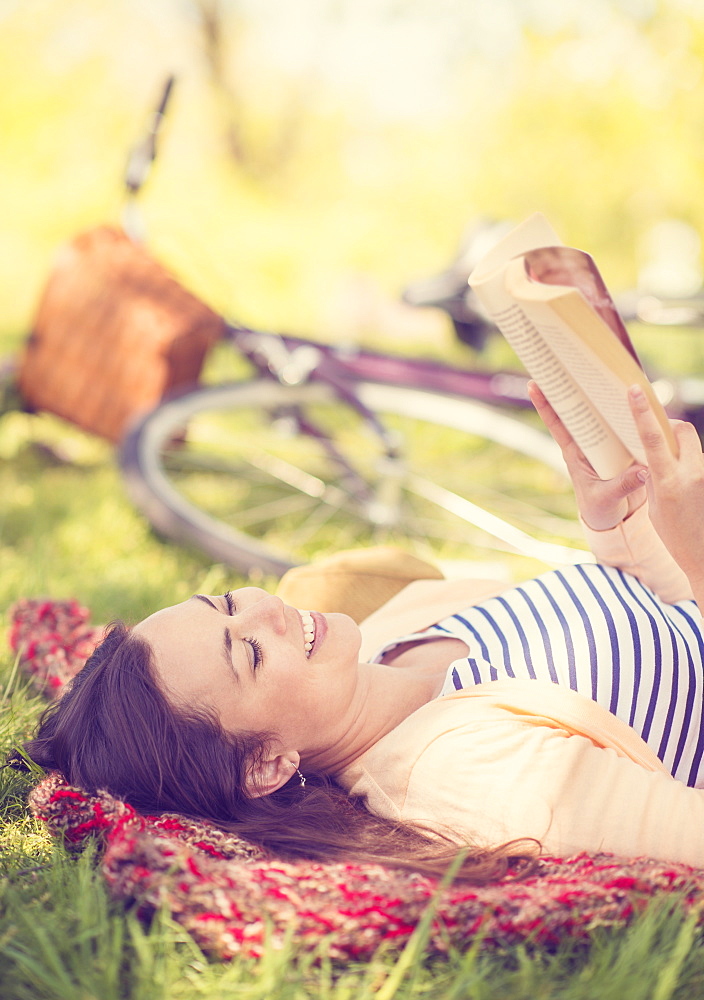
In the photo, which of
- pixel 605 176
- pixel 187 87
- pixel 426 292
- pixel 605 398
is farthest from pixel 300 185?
pixel 605 398

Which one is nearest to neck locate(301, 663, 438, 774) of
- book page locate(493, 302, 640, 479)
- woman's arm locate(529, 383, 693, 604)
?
woman's arm locate(529, 383, 693, 604)

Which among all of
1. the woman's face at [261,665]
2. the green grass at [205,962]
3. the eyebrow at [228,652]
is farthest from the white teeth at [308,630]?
the green grass at [205,962]

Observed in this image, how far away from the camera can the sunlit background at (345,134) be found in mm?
8633

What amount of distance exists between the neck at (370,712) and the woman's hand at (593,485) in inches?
19.1

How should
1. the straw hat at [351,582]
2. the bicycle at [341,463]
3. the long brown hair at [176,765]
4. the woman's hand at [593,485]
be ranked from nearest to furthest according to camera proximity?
the long brown hair at [176,765] < the woman's hand at [593,485] < the straw hat at [351,582] < the bicycle at [341,463]

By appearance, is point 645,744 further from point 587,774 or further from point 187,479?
point 187,479

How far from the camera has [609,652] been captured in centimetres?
169

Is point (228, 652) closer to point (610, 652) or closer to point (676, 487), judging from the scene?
point (610, 652)

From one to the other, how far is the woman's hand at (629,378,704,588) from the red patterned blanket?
51cm

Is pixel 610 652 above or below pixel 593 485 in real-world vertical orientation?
below

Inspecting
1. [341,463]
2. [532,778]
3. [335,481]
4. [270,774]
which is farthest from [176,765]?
[335,481]

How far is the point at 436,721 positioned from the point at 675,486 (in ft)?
1.95

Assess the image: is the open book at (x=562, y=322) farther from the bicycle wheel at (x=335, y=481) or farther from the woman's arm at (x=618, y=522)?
the bicycle wheel at (x=335, y=481)

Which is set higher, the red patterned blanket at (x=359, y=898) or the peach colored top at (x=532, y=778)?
the peach colored top at (x=532, y=778)
